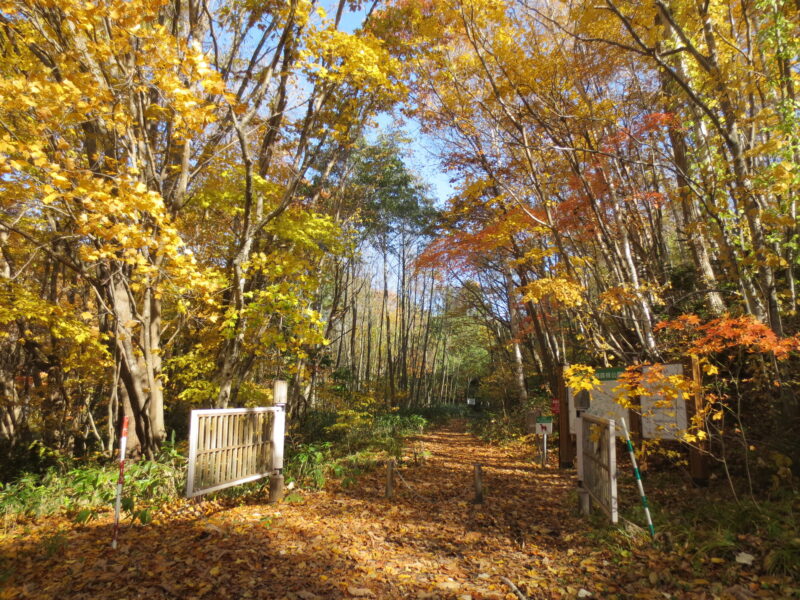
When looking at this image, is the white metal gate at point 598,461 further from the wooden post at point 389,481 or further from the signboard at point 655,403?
the wooden post at point 389,481

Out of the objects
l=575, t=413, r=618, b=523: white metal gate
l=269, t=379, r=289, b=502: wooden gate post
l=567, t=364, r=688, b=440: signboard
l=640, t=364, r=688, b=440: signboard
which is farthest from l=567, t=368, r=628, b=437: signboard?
l=269, t=379, r=289, b=502: wooden gate post

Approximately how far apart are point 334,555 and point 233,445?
211cm

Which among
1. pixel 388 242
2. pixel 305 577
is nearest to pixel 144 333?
pixel 305 577

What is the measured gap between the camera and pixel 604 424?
14.2ft

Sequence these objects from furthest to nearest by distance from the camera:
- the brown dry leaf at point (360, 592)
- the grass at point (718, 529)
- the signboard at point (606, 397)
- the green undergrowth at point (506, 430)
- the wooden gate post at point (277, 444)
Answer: the green undergrowth at point (506, 430) < the signboard at point (606, 397) < the wooden gate post at point (277, 444) < the grass at point (718, 529) < the brown dry leaf at point (360, 592)

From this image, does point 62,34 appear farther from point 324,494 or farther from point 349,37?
point 324,494

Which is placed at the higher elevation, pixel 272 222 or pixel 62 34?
pixel 62 34

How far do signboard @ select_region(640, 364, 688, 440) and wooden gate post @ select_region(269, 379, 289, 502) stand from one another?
15.6 feet

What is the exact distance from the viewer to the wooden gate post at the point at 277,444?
5.71 meters

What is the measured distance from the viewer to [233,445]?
17.5 feet

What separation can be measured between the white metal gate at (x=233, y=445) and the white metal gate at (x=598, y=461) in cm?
406

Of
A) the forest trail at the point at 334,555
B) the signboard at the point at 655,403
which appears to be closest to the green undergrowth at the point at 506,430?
the signboard at the point at 655,403

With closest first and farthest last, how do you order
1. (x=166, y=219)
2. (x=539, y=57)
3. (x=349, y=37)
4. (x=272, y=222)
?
(x=166, y=219) → (x=349, y=37) → (x=539, y=57) → (x=272, y=222)

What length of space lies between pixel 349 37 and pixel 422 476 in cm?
735
